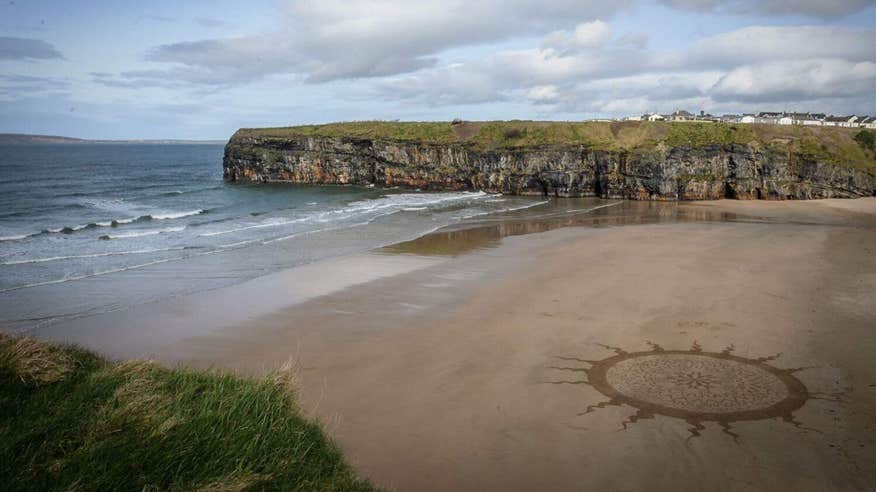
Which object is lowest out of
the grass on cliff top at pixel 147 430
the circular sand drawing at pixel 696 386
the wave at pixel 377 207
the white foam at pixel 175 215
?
the circular sand drawing at pixel 696 386

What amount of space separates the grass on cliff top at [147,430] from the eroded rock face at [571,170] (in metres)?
51.1

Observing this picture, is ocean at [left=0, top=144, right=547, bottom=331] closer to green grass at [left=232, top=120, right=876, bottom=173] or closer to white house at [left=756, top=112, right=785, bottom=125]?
green grass at [left=232, top=120, right=876, bottom=173]

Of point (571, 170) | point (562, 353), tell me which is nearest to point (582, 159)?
point (571, 170)

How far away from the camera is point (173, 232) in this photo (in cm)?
3472

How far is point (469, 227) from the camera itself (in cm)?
3647

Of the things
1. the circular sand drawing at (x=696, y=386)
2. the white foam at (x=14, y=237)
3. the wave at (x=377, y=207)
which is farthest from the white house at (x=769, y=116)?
the white foam at (x=14, y=237)

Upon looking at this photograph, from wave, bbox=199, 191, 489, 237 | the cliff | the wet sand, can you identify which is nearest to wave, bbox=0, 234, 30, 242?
wave, bbox=199, 191, 489, 237

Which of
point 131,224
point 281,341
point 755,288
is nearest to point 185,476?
point 281,341

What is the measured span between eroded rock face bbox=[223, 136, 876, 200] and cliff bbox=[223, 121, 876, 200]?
99mm

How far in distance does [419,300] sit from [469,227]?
17.6 m

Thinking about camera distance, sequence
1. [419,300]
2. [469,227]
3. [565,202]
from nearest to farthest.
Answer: [419,300] < [469,227] < [565,202]

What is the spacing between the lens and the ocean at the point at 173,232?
818 inches

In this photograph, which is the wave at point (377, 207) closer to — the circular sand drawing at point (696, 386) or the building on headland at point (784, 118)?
the circular sand drawing at point (696, 386)

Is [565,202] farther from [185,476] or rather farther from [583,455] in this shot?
[185,476]
